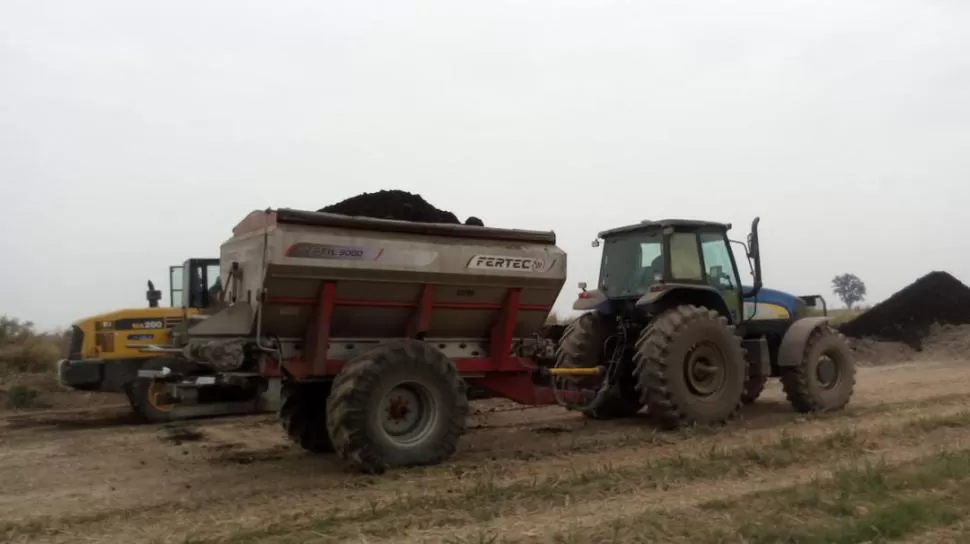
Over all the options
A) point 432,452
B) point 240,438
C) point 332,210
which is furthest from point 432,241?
point 240,438

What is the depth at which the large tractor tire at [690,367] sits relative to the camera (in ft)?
29.6

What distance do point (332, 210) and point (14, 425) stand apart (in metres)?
5.90

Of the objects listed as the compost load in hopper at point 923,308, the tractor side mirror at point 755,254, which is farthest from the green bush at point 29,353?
the compost load in hopper at point 923,308

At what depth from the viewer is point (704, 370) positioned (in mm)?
9391

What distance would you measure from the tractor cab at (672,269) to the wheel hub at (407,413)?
3.12 metres

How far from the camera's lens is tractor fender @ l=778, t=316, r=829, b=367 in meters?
10.2

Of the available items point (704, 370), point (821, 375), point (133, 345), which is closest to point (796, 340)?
point (821, 375)

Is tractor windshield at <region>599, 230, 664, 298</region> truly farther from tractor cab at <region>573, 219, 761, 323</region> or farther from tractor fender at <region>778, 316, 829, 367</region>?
tractor fender at <region>778, 316, 829, 367</region>

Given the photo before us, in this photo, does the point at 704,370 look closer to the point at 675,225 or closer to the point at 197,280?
the point at 675,225

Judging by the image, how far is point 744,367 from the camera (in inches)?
380

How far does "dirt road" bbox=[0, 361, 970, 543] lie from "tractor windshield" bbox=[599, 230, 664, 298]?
5.34 ft

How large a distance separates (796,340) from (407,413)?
209 inches

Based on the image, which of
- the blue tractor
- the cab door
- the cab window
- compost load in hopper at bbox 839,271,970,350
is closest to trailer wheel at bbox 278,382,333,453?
the blue tractor

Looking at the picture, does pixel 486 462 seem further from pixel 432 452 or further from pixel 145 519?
pixel 145 519
